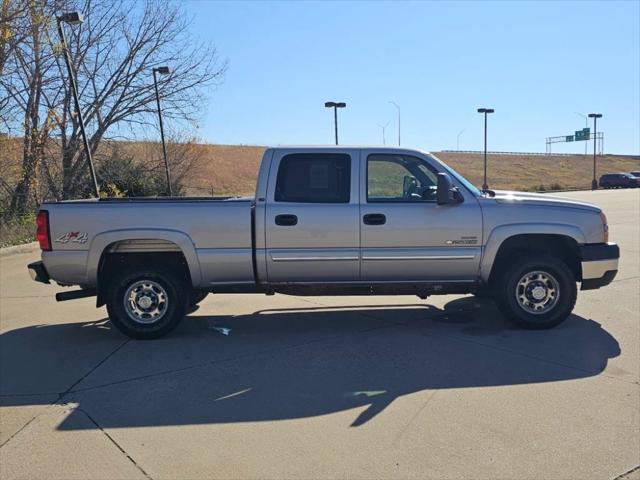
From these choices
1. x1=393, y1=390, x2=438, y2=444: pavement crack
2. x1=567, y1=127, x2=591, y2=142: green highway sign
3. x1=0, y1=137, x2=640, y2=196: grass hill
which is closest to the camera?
x1=393, y1=390, x2=438, y2=444: pavement crack

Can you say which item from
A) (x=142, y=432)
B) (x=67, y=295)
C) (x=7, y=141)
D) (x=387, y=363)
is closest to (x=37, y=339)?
(x=67, y=295)

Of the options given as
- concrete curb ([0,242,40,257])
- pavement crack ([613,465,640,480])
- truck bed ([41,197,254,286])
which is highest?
truck bed ([41,197,254,286])

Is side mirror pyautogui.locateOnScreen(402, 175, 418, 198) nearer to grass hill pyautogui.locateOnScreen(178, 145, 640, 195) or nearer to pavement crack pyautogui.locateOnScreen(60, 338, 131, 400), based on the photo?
pavement crack pyautogui.locateOnScreen(60, 338, 131, 400)

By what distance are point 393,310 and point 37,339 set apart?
4167 mm

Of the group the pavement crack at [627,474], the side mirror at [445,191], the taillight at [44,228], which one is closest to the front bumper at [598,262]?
the side mirror at [445,191]

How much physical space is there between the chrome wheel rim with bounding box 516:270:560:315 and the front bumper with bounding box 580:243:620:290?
0.39 meters

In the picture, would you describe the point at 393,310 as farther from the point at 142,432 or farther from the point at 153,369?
the point at 142,432

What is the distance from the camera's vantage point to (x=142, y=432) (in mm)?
3838

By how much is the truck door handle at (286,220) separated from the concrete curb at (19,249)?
10.2m

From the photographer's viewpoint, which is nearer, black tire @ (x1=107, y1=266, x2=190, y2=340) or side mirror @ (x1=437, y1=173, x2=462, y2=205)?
side mirror @ (x1=437, y1=173, x2=462, y2=205)

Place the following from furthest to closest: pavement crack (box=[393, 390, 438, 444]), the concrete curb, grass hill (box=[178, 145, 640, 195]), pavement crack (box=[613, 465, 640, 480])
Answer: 1. grass hill (box=[178, 145, 640, 195])
2. the concrete curb
3. pavement crack (box=[393, 390, 438, 444])
4. pavement crack (box=[613, 465, 640, 480])

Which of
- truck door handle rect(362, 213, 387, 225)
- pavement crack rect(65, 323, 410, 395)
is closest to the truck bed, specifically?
Answer: pavement crack rect(65, 323, 410, 395)

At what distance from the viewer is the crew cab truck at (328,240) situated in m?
5.78

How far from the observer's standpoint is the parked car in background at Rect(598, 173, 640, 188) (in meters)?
52.6
